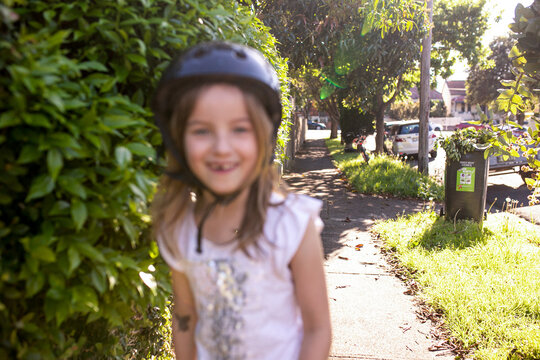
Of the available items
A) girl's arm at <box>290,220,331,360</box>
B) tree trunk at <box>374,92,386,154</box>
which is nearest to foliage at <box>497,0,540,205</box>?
girl's arm at <box>290,220,331,360</box>

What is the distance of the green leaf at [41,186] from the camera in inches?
48.2

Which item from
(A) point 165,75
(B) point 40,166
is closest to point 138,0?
(A) point 165,75

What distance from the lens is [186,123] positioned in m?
1.46

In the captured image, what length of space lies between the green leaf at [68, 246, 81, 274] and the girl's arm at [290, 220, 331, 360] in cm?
66

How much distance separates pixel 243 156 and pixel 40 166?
636 millimetres

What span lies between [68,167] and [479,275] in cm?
486

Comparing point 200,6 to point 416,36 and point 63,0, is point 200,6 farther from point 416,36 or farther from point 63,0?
point 416,36

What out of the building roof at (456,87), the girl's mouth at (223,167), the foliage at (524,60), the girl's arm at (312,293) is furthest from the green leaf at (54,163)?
the building roof at (456,87)

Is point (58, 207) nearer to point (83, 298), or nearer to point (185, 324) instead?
point (83, 298)

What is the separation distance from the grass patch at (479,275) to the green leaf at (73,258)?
11.0 feet

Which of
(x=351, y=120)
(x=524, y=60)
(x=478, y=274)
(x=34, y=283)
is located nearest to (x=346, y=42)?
(x=478, y=274)

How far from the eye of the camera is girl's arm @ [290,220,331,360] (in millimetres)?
1439

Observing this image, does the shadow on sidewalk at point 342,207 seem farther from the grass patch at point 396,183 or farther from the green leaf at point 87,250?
the green leaf at point 87,250

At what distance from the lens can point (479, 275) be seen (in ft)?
16.3
